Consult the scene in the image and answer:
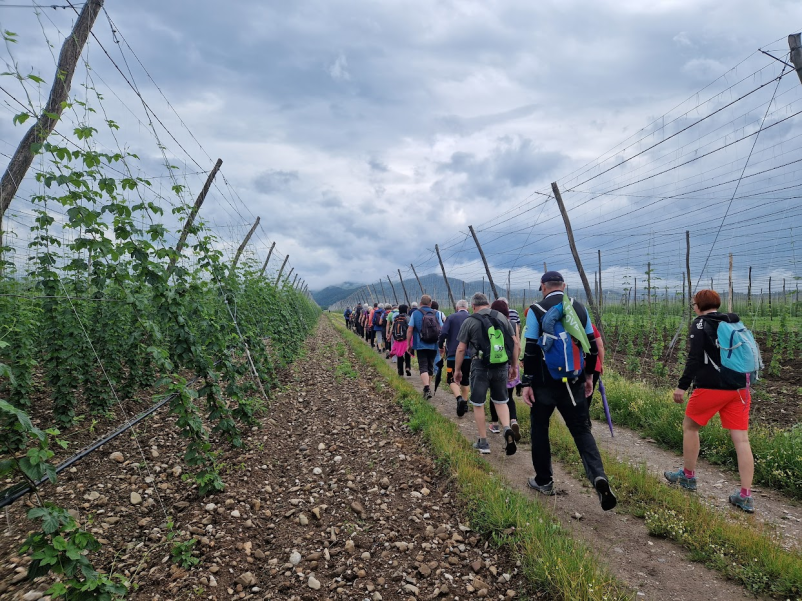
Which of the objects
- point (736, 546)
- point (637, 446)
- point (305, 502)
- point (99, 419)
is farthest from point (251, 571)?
point (637, 446)

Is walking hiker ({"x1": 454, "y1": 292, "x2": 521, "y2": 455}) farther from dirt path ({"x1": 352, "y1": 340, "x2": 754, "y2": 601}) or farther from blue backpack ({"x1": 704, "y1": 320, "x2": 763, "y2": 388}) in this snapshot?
blue backpack ({"x1": 704, "y1": 320, "x2": 763, "y2": 388})

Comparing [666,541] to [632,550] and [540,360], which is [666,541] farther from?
[540,360]

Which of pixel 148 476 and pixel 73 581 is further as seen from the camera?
pixel 148 476

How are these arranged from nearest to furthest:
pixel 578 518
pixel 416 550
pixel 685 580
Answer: pixel 685 580, pixel 416 550, pixel 578 518

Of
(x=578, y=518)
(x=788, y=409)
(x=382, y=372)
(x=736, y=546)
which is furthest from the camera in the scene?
(x=382, y=372)

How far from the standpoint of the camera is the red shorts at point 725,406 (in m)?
4.07

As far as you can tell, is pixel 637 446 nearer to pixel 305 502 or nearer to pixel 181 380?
pixel 305 502

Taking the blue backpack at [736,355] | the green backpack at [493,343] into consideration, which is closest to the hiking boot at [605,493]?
the blue backpack at [736,355]

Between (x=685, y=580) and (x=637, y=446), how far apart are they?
10.8ft

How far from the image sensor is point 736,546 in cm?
319

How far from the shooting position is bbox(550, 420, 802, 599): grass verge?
286 centimetres

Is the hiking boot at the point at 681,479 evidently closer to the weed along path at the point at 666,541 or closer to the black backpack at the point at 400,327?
the weed along path at the point at 666,541

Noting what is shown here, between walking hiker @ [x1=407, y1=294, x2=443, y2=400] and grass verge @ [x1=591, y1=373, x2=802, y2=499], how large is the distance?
3.41 meters

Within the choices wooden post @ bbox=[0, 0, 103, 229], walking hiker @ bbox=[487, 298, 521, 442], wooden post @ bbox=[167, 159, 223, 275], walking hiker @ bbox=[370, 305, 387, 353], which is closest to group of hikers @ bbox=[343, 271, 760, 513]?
walking hiker @ bbox=[487, 298, 521, 442]
